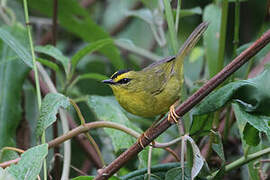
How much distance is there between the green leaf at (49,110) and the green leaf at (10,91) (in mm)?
516

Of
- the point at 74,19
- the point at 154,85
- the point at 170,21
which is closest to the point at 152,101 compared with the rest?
the point at 154,85

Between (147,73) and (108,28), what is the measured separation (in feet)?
5.60

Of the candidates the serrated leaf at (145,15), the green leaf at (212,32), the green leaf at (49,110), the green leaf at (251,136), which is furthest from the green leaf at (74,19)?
the green leaf at (251,136)

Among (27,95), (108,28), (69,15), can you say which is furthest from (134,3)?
(27,95)

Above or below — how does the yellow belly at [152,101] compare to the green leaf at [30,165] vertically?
above

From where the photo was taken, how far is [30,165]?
1287 millimetres

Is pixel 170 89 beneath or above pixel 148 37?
beneath

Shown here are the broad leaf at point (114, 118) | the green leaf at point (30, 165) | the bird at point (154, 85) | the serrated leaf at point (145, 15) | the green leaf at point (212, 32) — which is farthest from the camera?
the serrated leaf at point (145, 15)

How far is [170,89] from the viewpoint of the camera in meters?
2.14

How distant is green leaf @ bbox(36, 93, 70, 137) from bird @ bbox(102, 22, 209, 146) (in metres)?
0.52

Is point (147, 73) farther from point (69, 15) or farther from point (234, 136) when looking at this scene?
point (69, 15)

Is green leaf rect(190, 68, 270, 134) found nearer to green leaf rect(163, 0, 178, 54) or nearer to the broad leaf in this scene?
green leaf rect(163, 0, 178, 54)

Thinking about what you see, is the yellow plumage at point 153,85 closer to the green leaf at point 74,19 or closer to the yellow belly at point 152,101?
the yellow belly at point 152,101

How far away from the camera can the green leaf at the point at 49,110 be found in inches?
61.5
